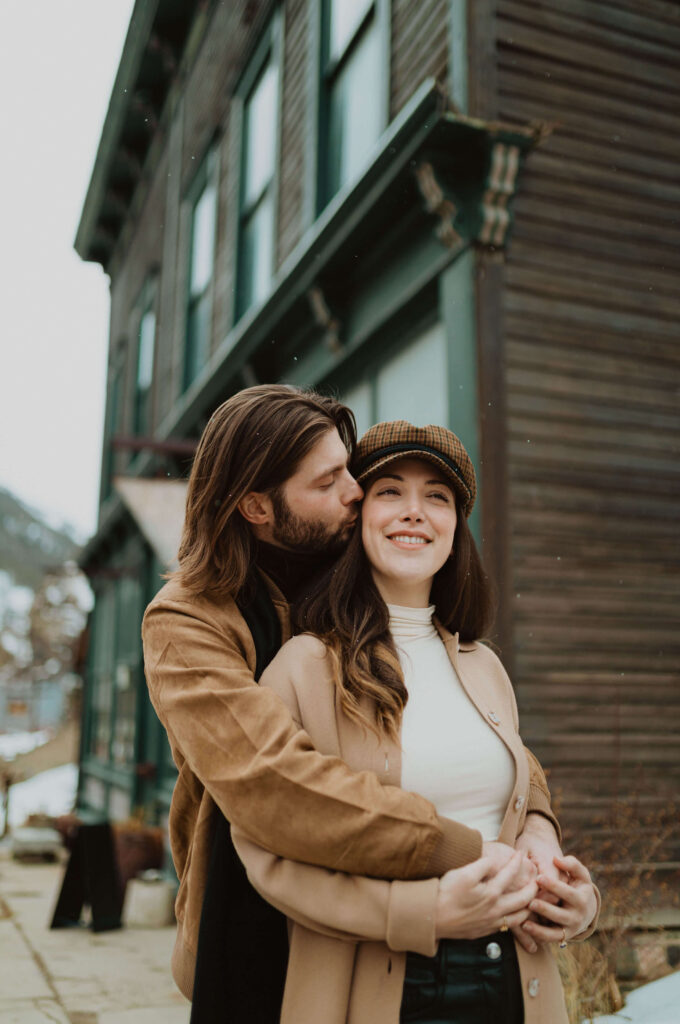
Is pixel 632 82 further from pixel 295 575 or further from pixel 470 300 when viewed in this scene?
pixel 295 575

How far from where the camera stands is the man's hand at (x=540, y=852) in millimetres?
1961

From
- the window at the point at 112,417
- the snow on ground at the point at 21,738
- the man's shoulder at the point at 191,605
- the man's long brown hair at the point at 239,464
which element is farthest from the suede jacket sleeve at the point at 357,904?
the snow on ground at the point at 21,738

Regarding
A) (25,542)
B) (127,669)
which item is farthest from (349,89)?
(25,542)

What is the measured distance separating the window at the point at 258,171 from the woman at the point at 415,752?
264 inches

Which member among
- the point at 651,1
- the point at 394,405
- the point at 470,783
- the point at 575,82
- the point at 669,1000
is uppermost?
the point at 651,1

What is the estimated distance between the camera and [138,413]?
14.6 m

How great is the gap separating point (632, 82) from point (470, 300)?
6.92 feet

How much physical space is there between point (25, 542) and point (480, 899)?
203 feet

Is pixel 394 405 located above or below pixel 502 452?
above

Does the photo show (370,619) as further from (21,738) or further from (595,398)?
(21,738)

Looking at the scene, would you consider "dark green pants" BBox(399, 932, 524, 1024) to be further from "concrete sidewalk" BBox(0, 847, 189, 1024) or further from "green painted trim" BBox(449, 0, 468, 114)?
"green painted trim" BBox(449, 0, 468, 114)

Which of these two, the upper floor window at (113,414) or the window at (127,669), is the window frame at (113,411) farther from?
the window at (127,669)

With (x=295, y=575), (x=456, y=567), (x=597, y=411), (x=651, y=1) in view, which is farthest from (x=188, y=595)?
(x=651, y=1)

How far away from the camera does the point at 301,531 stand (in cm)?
234
